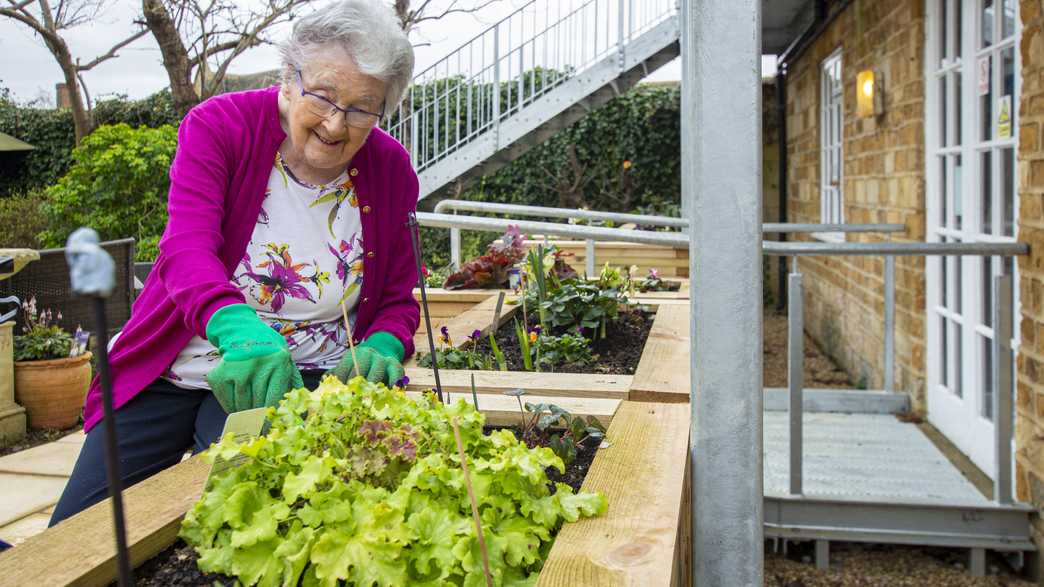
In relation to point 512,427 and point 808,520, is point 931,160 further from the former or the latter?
point 512,427

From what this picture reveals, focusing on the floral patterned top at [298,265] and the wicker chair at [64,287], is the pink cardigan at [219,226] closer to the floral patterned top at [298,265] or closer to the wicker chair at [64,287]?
the floral patterned top at [298,265]

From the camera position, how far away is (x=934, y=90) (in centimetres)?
487

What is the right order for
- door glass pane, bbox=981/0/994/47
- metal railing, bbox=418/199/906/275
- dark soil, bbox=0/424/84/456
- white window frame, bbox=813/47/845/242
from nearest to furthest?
metal railing, bbox=418/199/906/275, door glass pane, bbox=981/0/994/47, dark soil, bbox=0/424/84/456, white window frame, bbox=813/47/845/242

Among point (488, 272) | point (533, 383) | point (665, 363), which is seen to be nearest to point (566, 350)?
point (665, 363)

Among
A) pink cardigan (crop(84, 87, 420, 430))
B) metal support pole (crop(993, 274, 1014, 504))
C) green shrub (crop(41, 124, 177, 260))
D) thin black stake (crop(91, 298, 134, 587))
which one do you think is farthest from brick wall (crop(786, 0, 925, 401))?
green shrub (crop(41, 124, 177, 260))

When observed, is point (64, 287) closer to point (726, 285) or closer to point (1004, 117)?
point (1004, 117)

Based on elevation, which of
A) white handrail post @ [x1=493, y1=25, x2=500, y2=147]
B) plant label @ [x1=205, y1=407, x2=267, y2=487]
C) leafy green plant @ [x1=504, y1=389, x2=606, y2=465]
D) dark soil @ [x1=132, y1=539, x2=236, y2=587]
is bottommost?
dark soil @ [x1=132, y1=539, x2=236, y2=587]

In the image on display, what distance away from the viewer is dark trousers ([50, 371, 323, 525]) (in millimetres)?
1746

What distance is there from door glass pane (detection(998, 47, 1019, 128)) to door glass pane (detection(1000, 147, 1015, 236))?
121 mm

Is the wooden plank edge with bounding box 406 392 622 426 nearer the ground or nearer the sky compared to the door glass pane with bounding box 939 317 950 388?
nearer the sky

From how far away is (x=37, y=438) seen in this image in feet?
16.5

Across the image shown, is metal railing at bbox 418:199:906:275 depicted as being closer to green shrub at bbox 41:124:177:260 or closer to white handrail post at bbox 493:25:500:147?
green shrub at bbox 41:124:177:260

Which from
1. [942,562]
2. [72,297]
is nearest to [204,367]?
[942,562]

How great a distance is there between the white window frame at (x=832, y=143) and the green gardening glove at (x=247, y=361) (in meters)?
6.50
